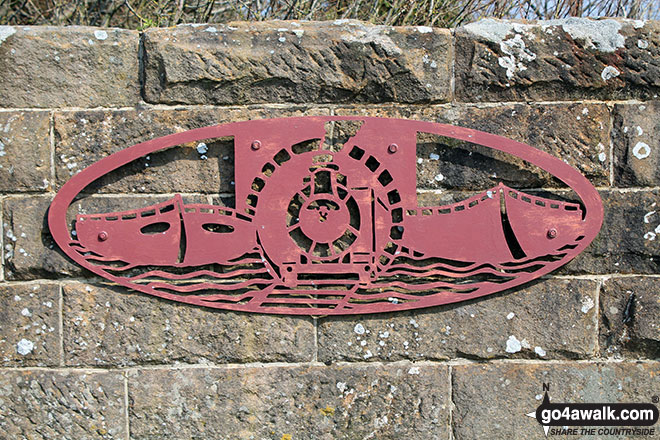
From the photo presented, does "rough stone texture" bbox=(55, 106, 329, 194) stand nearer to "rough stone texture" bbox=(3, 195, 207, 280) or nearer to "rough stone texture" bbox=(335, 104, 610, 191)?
"rough stone texture" bbox=(3, 195, 207, 280)

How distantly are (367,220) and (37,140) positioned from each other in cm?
132

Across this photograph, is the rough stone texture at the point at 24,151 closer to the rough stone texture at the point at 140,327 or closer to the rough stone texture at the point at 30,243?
the rough stone texture at the point at 30,243

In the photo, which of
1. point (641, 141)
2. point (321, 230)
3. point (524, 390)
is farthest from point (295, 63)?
point (524, 390)

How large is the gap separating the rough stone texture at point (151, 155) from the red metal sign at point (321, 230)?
0.08 meters

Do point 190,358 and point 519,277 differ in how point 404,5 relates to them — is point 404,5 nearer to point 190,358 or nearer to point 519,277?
point 519,277

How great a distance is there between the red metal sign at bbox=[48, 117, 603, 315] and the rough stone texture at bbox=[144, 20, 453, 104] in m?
0.14

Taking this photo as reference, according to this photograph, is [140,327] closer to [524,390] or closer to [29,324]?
[29,324]

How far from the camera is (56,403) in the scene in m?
2.31

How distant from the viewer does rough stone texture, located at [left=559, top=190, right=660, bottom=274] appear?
2357 mm

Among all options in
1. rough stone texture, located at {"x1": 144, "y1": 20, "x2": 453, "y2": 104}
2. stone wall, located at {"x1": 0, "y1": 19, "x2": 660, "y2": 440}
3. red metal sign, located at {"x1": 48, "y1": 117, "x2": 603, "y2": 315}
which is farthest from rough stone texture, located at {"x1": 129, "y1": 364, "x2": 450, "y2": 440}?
rough stone texture, located at {"x1": 144, "y1": 20, "x2": 453, "y2": 104}

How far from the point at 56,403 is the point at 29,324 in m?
0.32

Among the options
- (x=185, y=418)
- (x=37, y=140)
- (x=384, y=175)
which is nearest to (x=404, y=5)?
(x=384, y=175)

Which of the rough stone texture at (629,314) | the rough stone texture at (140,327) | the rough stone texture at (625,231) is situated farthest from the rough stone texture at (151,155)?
the rough stone texture at (629,314)

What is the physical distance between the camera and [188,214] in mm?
2271
